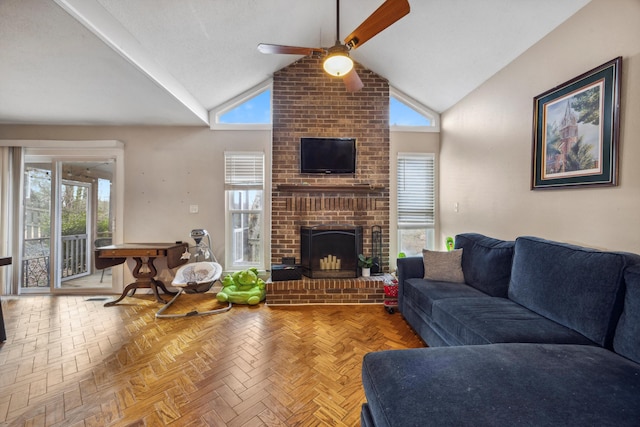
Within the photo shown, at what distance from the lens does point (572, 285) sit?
1511mm

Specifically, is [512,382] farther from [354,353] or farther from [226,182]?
[226,182]

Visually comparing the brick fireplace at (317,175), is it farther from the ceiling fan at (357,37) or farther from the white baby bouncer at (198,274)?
the ceiling fan at (357,37)

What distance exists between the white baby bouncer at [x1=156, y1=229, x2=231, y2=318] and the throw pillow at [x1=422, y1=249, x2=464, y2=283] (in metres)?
2.29

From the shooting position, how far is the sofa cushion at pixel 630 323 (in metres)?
1.20

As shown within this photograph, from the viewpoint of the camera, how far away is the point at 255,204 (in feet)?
12.3

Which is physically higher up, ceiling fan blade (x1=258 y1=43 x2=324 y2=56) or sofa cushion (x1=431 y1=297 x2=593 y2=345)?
ceiling fan blade (x1=258 y1=43 x2=324 y2=56)

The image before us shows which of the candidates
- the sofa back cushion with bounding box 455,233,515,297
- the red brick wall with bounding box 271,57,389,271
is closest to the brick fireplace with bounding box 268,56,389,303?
the red brick wall with bounding box 271,57,389,271

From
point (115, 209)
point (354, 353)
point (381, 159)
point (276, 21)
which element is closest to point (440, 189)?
point (381, 159)

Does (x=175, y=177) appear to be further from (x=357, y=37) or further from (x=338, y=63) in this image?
(x=357, y=37)

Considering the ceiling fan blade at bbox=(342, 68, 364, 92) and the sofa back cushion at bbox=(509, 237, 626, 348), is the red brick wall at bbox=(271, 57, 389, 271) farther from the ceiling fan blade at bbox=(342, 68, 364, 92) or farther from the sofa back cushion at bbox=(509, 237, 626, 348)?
the sofa back cushion at bbox=(509, 237, 626, 348)

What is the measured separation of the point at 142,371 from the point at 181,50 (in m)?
2.85

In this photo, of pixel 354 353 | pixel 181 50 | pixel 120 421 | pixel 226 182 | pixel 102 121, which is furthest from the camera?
pixel 226 182

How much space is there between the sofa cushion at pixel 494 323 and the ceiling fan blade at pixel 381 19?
6.63ft

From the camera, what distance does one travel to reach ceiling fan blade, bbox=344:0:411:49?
5.30 feet
